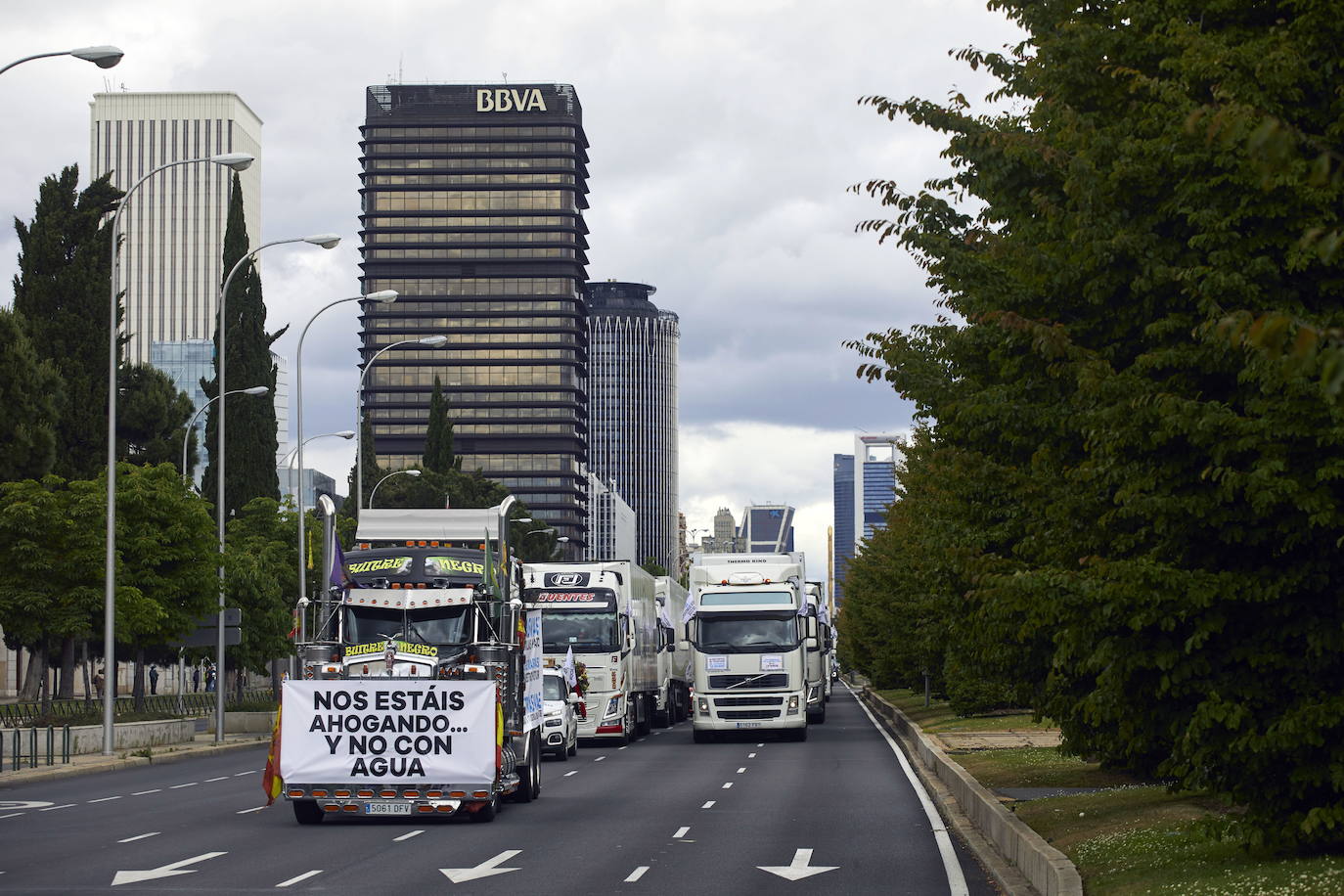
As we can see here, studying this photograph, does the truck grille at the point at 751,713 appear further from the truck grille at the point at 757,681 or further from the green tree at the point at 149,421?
the green tree at the point at 149,421

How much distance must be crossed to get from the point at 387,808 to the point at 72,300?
43905 millimetres

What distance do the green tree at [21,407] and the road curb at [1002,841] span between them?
30120 millimetres

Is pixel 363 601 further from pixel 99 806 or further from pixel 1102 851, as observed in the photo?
pixel 1102 851

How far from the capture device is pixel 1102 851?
14492 millimetres

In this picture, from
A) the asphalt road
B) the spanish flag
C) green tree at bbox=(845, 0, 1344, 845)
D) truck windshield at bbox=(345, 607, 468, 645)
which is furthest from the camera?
truck windshield at bbox=(345, 607, 468, 645)

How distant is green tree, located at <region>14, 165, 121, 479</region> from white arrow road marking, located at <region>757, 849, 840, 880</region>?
4706cm

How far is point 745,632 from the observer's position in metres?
41.2

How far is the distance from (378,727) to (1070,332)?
10399 mm

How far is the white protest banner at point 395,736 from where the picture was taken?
2055 centimetres

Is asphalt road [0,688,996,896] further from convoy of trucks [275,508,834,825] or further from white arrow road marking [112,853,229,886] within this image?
convoy of trucks [275,508,834,825]

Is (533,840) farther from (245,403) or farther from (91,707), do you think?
(245,403)

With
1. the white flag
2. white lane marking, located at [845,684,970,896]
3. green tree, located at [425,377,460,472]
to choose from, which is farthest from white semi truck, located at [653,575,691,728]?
green tree, located at [425,377,460,472]

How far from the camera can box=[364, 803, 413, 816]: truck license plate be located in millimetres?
20844

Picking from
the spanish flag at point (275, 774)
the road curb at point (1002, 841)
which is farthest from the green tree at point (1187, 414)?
the spanish flag at point (275, 774)
